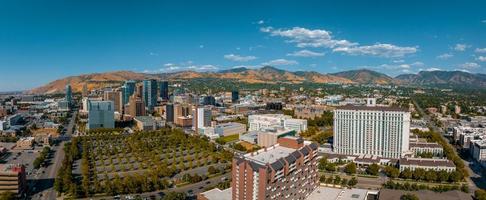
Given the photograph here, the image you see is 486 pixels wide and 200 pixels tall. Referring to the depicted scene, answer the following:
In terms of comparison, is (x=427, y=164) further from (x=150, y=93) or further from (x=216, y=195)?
(x=150, y=93)

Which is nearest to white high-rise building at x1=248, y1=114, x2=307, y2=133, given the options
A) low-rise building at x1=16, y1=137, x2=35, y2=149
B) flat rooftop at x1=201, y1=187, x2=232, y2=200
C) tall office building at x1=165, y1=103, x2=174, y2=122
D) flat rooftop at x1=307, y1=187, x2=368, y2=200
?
tall office building at x1=165, y1=103, x2=174, y2=122

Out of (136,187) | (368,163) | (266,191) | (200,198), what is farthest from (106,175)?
(368,163)

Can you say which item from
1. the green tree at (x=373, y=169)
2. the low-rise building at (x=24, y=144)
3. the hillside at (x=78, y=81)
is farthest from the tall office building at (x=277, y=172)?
the hillside at (x=78, y=81)

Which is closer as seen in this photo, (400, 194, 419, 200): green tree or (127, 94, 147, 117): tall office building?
(400, 194, 419, 200): green tree

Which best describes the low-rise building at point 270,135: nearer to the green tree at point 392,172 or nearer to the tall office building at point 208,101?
the green tree at point 392,172

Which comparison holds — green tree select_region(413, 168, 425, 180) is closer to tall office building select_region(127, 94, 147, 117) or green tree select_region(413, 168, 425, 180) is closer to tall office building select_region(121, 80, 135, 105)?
tall office building select_region(127, 94, 147, 117)
